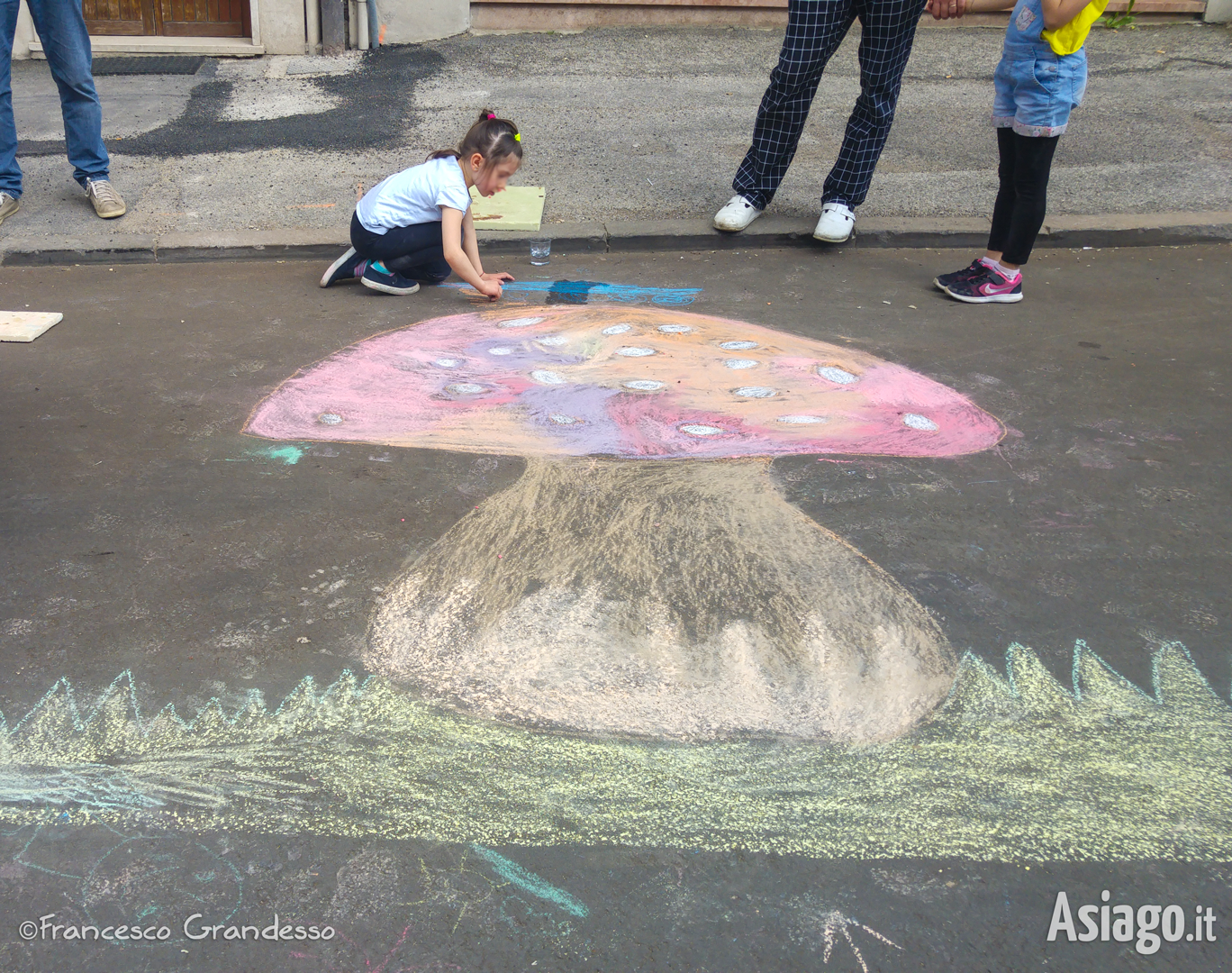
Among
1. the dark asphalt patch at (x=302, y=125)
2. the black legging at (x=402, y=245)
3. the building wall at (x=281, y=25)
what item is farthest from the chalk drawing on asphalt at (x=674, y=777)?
the building wall at (x=281, y=25)

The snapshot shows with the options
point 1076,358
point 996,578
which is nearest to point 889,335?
point 1076,358

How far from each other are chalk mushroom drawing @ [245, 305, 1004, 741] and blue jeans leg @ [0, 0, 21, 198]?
264cm

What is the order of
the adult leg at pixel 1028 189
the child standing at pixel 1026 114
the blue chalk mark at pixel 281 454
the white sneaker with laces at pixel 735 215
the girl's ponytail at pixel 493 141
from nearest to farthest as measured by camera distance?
the blue chalk mark at pixel 281 454 < the child standing at pixel 1026 114 < the adult leg at pixel 1028 189 < the girl's ponytail at pixel 493 141 < the white sneaker with laces at pixel 735 215

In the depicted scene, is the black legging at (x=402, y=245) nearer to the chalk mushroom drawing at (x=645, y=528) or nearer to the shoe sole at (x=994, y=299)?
the chalk mushroom drawing at (x=645, y=528)

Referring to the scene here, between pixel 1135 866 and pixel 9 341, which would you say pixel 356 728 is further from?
pixel 9 341

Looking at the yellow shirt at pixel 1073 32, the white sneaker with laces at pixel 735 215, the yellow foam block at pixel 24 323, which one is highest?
the yellow shirt at pixel 1073 32

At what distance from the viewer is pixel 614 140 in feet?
20.4

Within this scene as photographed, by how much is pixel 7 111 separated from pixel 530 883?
16.5 feet

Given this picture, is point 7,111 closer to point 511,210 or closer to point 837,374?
point 511,210

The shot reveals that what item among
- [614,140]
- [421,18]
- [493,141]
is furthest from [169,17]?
[493,141]

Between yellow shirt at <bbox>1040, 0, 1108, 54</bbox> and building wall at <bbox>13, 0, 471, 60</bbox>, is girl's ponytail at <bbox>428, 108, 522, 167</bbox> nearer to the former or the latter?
yellow shirt at <bbox>1040, 0, 1108, 54</bbox>

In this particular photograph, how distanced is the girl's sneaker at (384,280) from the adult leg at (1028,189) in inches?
101

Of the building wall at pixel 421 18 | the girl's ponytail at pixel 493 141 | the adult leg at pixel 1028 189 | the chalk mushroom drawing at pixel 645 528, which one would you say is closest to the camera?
the chalk mushroom drawing at pixel 645 528

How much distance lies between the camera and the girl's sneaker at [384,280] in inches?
168
